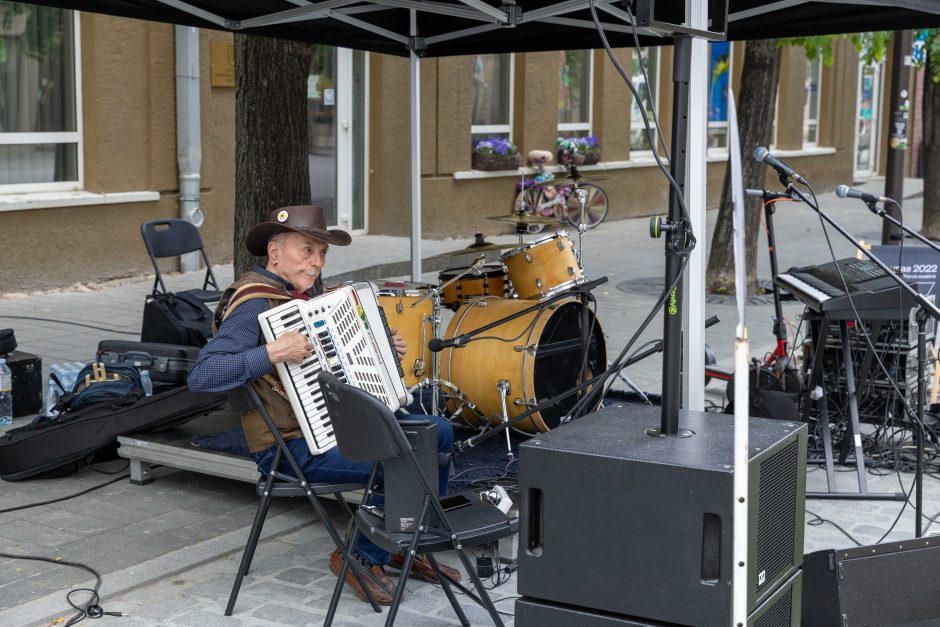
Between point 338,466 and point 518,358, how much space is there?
163 cm

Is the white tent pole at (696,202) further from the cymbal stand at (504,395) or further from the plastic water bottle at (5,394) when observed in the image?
the plastic water bottle at (5,394)

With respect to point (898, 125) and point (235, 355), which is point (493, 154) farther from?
point (235, 355)

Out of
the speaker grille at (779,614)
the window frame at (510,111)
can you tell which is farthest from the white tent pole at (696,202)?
the window frame at (510,111)

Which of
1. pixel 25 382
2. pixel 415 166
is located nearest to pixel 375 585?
pixel 25 382

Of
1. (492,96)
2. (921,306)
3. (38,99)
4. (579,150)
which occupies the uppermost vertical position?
(492,96)

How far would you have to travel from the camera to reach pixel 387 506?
3.71m

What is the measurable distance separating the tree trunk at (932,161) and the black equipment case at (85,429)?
457 inches

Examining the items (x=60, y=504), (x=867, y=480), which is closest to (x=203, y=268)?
(x=60, y=504)

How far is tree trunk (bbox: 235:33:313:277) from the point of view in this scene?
6262mm

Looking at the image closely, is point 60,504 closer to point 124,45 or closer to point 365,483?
point 365,483

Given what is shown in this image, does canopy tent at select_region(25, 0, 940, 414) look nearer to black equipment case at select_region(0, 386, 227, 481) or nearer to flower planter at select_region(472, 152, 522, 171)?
black equipment case at select_region(0, 386, 227, 481)

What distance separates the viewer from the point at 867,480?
5.61 metres

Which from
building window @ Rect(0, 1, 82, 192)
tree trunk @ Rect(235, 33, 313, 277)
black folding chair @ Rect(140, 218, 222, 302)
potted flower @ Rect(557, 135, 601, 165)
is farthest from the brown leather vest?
potted flower @ Rect(557, 135, 601, 165)

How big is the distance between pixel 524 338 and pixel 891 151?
699 cm
